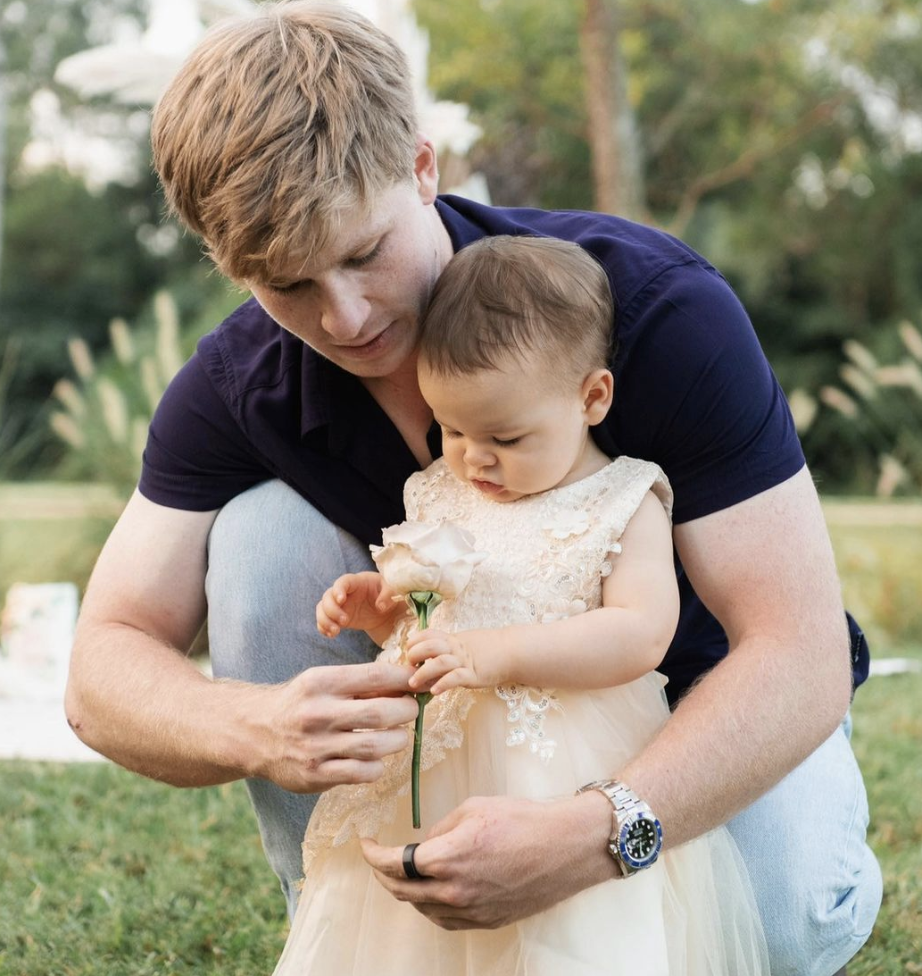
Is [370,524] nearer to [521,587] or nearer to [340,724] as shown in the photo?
[521,587]

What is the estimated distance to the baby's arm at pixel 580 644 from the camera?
1.89m

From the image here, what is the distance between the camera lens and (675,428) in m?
2.18

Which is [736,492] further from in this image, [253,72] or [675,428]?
[253,72]

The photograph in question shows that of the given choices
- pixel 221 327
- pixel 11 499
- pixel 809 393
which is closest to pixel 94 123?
pixel 809 393

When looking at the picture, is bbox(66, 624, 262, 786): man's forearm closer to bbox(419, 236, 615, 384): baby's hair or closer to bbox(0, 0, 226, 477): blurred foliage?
bbox(419, 236, 615, 384): baby's hair

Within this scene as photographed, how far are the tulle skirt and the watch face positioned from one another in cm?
8

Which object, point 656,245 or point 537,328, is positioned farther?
point 656,245

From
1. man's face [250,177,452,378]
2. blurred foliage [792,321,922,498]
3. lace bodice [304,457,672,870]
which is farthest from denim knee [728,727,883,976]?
blurred foliage [792,321,922,498]

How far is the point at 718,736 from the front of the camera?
1999 millimetres

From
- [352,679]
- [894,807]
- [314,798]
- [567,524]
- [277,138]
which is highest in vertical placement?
[277,138]

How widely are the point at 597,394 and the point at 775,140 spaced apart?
16289 millimetres

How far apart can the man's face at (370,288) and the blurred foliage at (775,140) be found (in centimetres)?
1337

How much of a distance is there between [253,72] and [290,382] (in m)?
0.60

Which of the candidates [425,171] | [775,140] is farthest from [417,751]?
[775,140]
